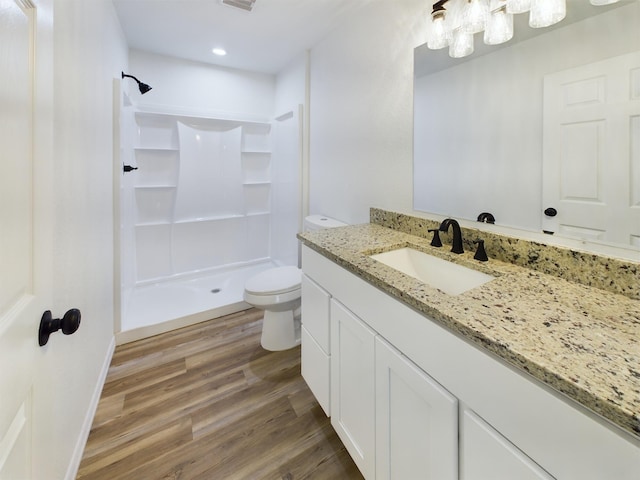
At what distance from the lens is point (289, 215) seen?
10.2 feet

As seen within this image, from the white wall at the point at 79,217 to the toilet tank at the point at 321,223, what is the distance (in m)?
1.35

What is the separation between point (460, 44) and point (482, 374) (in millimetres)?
1351

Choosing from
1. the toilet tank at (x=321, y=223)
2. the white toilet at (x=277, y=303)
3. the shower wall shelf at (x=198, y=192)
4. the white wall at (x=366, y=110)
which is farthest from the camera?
the shower wall shelf at (x=198, y=192)

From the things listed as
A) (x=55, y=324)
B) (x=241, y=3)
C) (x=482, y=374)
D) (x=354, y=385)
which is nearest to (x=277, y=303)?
(x=354, y=385)

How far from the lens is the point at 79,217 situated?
1.26 meters

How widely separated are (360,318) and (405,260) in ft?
1.50

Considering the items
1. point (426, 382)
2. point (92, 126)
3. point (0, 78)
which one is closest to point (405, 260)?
point (426, 382)

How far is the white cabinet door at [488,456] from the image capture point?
557 mm

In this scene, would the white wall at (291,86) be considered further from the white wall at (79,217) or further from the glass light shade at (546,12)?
the glass light shade at (546,12)

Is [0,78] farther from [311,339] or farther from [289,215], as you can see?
[289,215]

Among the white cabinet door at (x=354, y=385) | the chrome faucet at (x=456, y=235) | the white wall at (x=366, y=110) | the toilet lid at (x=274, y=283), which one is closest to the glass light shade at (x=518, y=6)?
the white wall at (x=366, y=110)

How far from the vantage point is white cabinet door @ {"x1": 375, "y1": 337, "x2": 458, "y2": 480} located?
72 centimetres

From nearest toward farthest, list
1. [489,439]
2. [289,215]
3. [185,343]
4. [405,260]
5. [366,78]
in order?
[489,439] → [405,260] → [366,78] → [185,343] → [289,215]

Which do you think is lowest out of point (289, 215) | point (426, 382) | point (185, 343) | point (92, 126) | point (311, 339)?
point (185, 343)
